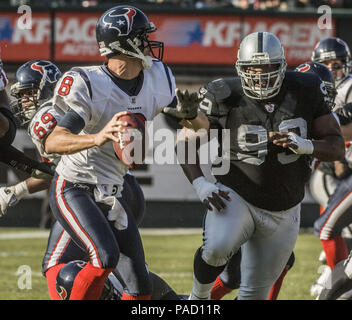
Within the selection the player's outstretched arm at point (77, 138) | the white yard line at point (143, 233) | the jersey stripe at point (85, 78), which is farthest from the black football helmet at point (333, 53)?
the white yard line at point (143, 233)

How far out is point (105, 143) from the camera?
413 centimetres

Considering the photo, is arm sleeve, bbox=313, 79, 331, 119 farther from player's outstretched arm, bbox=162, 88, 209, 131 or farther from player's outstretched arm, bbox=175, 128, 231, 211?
player's outstretched arm, bbox=162, 88, 209, 131

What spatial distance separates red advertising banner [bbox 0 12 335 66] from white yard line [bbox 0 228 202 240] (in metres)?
2.29

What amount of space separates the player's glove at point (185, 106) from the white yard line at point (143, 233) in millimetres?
6213

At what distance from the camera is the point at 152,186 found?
11.4 metres

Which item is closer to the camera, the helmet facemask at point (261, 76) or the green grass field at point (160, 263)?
the helmet facemask at point (261, 76)

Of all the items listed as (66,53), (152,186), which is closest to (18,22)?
(66,53)

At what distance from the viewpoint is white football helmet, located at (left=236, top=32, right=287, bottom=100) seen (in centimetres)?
440

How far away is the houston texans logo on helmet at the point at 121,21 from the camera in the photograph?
432cm

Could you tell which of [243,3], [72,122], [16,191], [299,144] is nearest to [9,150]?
[16,191]

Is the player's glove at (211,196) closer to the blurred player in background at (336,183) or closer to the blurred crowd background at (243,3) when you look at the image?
the blurred player in background at (336,183)

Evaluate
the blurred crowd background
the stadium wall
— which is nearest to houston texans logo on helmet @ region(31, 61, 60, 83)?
the stadium wall
